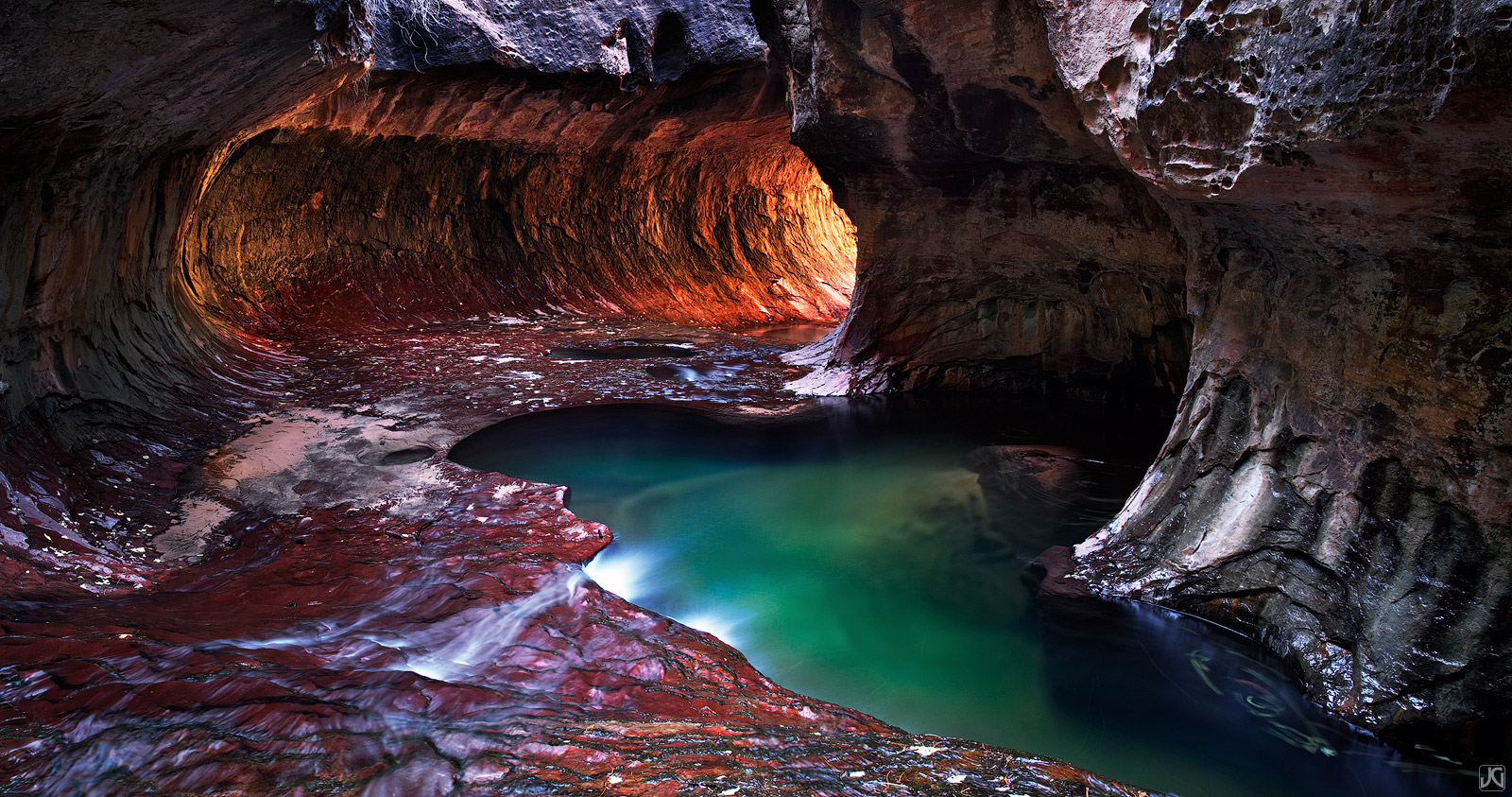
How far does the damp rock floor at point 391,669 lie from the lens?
6.31 feet

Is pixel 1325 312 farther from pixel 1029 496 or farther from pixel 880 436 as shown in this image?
pixel 880 436

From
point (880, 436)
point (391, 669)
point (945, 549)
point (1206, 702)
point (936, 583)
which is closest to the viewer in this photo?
point (391, 669)

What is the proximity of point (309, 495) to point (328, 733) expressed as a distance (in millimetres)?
3257

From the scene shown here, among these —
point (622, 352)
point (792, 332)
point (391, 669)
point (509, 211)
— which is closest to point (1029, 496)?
point (391, 669)

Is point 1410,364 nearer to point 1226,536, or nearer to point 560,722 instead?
point 1226,536

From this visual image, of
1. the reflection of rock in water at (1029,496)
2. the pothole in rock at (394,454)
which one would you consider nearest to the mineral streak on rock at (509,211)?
the pothole in rock at (394,454)

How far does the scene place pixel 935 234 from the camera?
7625mm

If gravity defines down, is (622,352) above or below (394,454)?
above

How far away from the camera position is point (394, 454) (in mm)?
5719

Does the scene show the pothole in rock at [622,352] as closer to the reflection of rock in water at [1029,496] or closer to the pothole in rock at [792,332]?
the pothole in rock at [792,332]

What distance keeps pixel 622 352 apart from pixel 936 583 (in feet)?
19.6

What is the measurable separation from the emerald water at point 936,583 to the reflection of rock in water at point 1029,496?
2 cm

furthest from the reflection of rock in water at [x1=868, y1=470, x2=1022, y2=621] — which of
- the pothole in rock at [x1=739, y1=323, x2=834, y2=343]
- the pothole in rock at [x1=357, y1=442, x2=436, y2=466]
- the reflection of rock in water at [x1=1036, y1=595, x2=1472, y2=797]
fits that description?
the pothole in rock at [x1=739, y1=323, x2=834, y2=343]

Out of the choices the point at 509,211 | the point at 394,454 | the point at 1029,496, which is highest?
the point at 509,211
